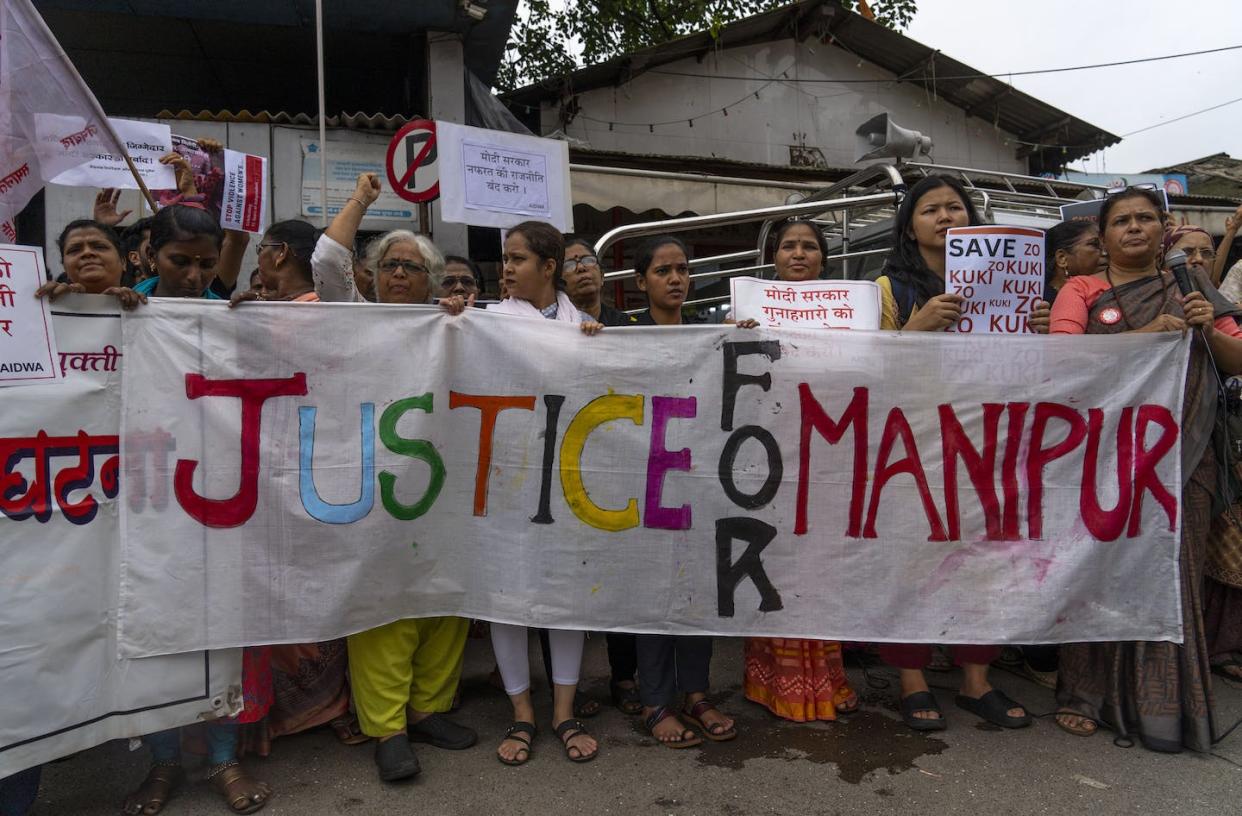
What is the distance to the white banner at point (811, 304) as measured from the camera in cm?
315

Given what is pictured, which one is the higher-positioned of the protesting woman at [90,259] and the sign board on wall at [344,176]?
the sign board on wall at [344,176]

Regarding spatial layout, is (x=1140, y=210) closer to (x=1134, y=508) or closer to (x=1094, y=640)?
(x=1134, y=508)

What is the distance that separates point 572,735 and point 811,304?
174cm

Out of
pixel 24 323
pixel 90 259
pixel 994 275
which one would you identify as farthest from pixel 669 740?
pixel 90 259

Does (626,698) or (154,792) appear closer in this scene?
(154,792)

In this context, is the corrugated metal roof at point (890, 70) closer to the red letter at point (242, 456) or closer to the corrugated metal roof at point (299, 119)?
the corrugated metal roof at point (299, 119)

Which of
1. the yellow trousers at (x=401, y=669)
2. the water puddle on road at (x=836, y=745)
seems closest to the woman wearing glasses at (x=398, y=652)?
the yellow trousers at (x=401, y=669)

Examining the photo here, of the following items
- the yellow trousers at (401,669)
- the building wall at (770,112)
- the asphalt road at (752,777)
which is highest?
the building wall at (770,112)

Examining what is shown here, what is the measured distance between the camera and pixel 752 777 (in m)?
2.74

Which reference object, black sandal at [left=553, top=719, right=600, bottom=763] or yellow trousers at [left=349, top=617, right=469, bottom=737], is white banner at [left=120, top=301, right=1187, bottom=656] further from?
black sandal at [left=553, top=719, right=600, bottom=763]

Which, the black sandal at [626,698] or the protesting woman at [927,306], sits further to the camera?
the black sandal at [626,698]

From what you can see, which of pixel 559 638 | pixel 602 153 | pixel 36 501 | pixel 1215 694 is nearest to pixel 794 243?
pixel 559 638

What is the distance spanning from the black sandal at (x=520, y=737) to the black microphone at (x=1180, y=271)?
2.70 metres

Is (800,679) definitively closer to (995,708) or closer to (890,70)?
(995,708)
